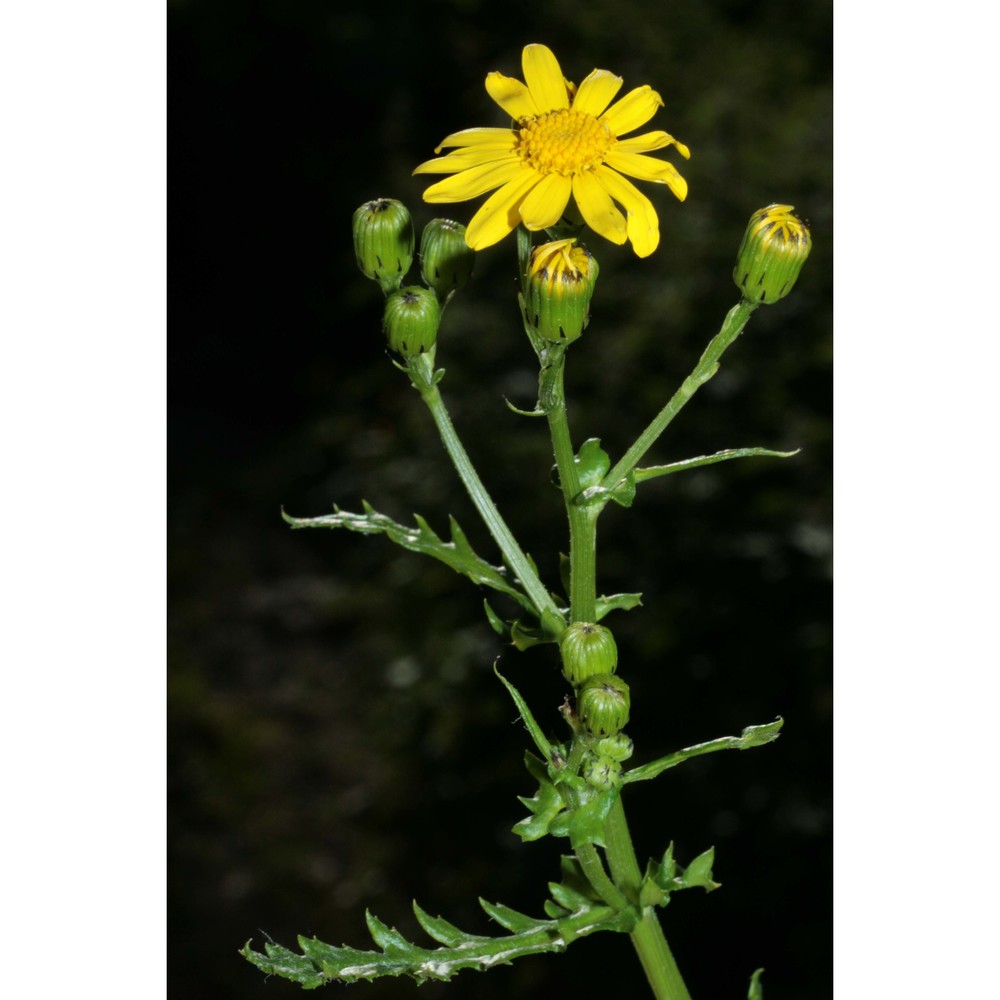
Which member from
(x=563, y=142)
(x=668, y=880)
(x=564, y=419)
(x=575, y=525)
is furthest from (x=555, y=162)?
(x=668, y=880)

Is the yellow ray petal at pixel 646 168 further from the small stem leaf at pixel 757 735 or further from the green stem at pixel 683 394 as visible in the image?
the small stem leaf at pixel 757 735

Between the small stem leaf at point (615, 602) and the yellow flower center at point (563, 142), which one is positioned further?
the small stem leaf at point (615, 602)

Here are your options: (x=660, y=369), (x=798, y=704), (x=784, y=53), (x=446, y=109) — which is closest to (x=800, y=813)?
(x=798, y=704)

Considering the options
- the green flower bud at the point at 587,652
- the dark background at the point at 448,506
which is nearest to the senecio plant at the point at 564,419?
the green flower bud at the point at 587,652

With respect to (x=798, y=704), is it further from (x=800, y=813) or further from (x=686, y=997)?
(x=686, y=997)

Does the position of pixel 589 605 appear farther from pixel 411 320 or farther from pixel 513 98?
pixel 513 98

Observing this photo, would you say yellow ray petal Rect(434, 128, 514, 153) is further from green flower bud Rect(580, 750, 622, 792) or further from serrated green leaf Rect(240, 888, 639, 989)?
serrated green leaf Rect(240, 888, 639, 989)

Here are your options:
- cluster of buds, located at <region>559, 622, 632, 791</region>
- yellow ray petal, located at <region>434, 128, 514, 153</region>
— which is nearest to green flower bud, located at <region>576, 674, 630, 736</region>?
cluster of buds, located at <region>559, 622, 632, 791</region>
